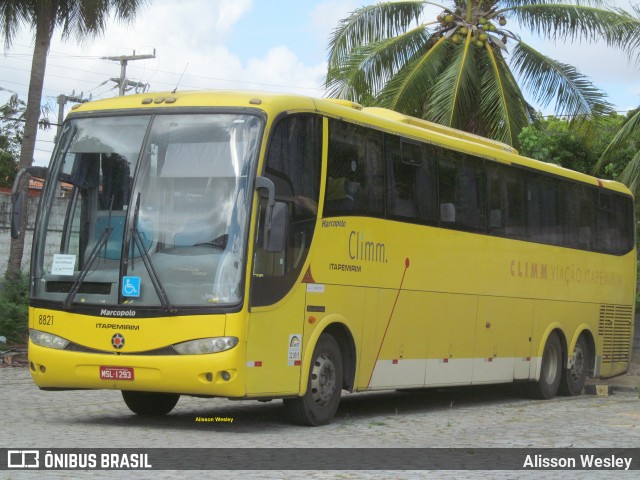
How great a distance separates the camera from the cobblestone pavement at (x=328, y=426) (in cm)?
1029

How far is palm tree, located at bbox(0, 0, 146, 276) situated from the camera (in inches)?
862

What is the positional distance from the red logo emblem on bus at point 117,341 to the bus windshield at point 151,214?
35 centimetres

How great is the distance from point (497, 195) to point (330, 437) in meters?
6.33

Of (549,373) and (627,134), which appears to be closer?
(549,373)

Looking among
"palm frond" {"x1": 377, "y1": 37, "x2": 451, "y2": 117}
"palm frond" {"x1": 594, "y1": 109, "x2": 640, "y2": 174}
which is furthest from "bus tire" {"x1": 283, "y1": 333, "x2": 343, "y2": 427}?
"palm frond" {"x1": 377, "y1": 37, "x2": 451, "y2": 117}

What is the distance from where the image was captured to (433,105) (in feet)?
83.5

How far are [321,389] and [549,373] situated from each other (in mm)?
7130

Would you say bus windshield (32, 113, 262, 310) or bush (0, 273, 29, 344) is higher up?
bus windshield (32, 113, 262, 310)

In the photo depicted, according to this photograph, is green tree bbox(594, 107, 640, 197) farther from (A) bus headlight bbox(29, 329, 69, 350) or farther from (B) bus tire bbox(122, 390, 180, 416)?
(A) bus headlight bbox(29, 329, 69, 350)

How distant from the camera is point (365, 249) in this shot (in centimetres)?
1349

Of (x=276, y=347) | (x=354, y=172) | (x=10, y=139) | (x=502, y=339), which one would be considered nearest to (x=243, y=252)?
(x=276, y=347)

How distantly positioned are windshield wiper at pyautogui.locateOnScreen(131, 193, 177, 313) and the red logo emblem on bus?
582mm

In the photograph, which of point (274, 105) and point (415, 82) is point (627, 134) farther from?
point (274, 105)

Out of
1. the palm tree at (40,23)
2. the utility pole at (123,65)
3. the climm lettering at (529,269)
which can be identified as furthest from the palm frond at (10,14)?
the utility pole at (123,65)
